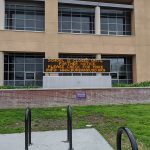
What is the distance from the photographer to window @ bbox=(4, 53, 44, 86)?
3028 cm

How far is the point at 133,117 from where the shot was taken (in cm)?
1336

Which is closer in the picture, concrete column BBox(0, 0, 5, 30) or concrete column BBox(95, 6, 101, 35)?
concrete column BBox(0, 0, 5, 30)

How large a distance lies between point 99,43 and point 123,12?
18.4ft

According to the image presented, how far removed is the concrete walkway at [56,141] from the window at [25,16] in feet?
73.1

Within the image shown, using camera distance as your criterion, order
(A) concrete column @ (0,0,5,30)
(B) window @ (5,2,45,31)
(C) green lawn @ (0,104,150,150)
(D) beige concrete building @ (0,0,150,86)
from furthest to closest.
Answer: (B) window @ (5,2,45,31), (D) beige concrete building @ (0,0,150,86), (A) concrete column @ (0,0,5,30), (C) green lawn @ (0,104,150,150)

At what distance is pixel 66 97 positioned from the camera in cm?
1791

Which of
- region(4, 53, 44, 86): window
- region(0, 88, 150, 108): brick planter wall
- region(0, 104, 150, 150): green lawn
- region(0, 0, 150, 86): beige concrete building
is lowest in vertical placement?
region(0, 104, 150, 150): green lawn

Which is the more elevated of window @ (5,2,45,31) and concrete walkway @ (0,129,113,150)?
window @ (5,2,45,31)

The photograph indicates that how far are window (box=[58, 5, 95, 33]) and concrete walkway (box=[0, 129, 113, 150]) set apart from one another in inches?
898

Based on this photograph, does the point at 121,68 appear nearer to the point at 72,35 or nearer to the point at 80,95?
the point at 72,35

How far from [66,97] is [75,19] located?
54.0ft

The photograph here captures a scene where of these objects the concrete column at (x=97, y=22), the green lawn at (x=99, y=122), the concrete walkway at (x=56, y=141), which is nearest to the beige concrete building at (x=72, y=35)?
the concrete column at (x=97, y=22)

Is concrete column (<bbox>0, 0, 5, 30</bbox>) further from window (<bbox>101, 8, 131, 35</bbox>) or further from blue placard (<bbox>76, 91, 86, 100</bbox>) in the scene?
blue placard (<bbox>76, 91, 86, 100</bbox>)

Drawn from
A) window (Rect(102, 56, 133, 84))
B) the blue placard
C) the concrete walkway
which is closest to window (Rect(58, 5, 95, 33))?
window (Rect(102, 56, 133, 84))
